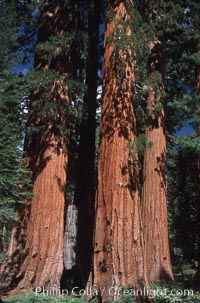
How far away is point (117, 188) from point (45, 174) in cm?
226

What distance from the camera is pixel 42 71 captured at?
9000 mm

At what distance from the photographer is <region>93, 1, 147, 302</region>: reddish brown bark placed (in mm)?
6656

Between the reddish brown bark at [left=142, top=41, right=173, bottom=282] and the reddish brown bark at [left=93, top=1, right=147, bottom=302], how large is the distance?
2.14 meters

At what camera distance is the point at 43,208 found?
332 inches

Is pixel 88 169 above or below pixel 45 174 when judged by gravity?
above

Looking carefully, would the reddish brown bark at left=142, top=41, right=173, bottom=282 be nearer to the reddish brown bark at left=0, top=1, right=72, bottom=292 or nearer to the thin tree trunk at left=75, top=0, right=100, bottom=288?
the thin tree trunk at left=75, top=0, right=100, bottom=288

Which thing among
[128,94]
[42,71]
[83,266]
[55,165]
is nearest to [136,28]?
[128,94]

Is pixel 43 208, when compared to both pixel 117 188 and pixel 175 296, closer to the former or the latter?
pixel 117 188

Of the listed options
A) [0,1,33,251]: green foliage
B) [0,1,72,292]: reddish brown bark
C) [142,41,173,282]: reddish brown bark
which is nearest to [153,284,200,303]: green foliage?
[142,41,173,282]: reddish brown bark

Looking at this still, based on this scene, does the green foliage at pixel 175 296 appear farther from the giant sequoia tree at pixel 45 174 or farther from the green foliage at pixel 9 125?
the green foliage at pixel 9 125

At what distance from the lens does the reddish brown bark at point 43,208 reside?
8.11 m

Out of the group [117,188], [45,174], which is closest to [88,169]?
[45,174]

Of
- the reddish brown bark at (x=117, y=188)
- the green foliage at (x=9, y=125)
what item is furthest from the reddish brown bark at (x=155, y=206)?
the green foliage at (x=9, y=125)

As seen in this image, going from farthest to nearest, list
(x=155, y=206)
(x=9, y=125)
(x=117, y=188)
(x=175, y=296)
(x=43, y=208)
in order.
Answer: (x=155, y=206) < (x=43, y=208) < (x=9, y=125) < (x=175, y=296) < (x=117, y=188)
